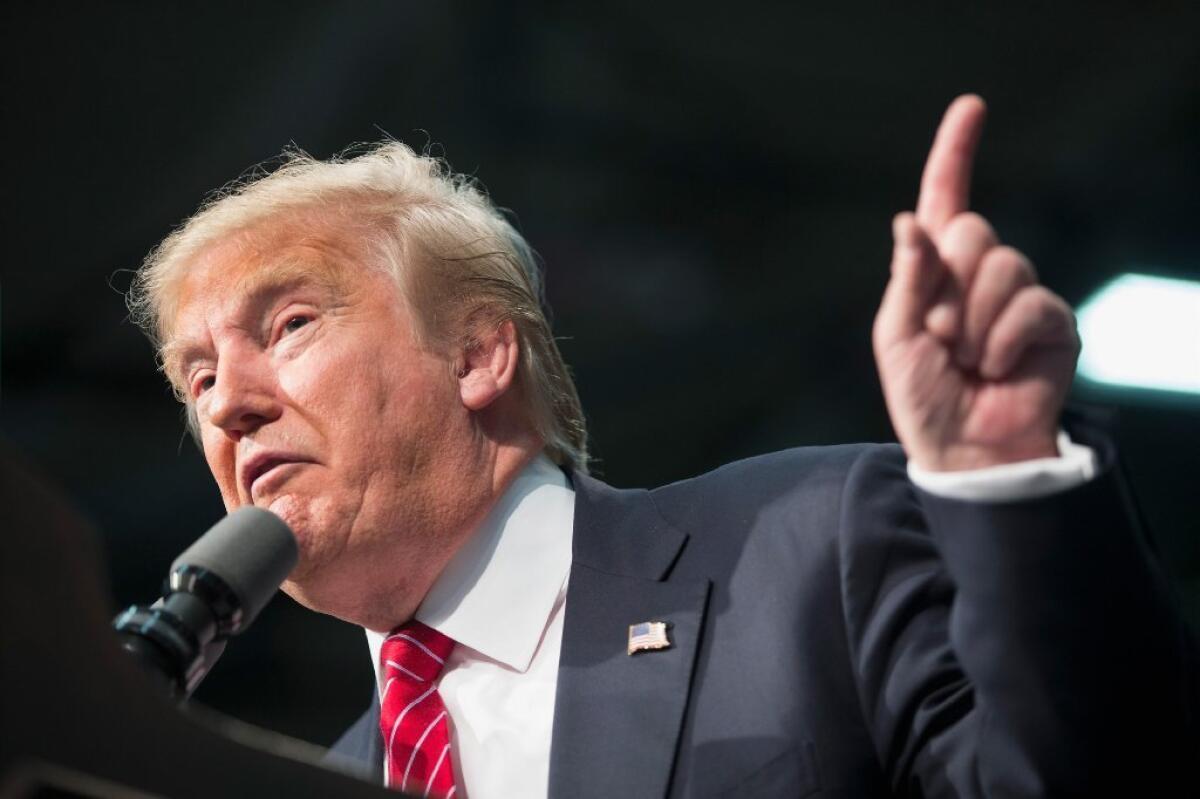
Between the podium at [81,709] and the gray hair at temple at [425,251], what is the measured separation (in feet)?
4.40

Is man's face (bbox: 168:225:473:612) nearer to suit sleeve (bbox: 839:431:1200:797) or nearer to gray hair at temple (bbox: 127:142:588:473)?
gray hair at temple (bbox: 127:142:588:473)

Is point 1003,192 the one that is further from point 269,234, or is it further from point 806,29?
point 269,234

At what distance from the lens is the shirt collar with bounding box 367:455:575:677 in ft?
6.30

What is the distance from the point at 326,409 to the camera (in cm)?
201

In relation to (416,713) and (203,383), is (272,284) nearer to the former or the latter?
(203,383)

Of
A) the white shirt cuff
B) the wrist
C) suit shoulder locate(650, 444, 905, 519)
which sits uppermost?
the wrist

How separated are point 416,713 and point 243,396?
21.0 inches

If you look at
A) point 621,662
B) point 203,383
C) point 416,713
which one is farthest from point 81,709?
point 203,383

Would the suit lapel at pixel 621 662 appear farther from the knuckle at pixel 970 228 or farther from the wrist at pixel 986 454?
the knuckle at pixel 970 228

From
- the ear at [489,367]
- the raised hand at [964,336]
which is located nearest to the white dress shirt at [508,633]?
the ear at [489,367]

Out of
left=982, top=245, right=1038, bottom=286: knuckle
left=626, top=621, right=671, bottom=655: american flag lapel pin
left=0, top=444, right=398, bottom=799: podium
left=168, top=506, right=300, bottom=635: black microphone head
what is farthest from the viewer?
left=626, top=621, right=671, bottom=655: american flag lapel pin

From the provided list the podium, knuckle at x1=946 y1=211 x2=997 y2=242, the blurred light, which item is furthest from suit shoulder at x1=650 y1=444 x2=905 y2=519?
the blurred light

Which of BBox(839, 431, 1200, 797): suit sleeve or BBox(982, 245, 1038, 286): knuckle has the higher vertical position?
BBox(982, 245, 1038, 286): knuckle

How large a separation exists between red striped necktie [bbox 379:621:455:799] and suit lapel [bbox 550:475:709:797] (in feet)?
0.68
